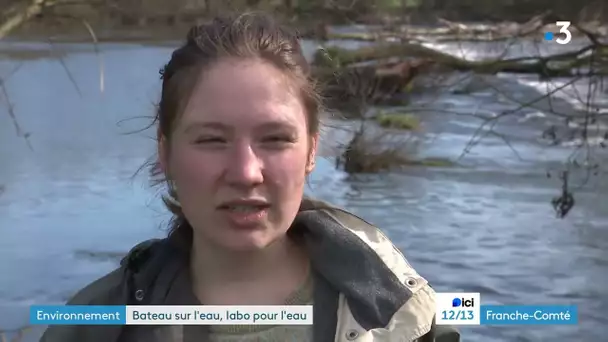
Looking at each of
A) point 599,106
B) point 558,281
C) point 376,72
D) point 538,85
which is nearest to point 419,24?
point 376,72

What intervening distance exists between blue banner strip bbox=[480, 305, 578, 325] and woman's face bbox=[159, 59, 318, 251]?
0.40 m

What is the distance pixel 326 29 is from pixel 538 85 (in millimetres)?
362

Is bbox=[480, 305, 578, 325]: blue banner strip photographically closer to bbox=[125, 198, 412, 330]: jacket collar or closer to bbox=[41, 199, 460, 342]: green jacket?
bbox=[41, 199, 460, 342]: green jacket

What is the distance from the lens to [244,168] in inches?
36.8

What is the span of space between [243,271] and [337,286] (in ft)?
0.44

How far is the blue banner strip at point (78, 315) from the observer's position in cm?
99

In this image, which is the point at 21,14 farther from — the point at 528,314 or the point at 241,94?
the point at 528,314

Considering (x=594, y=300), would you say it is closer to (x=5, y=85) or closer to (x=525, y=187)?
(x=525, y=187)

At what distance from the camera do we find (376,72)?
121 cm

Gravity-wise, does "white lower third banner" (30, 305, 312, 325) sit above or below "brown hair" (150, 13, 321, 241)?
below

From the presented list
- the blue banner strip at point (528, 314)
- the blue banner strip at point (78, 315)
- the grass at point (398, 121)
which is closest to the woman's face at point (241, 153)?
the blue banner strip at point (78, 315)

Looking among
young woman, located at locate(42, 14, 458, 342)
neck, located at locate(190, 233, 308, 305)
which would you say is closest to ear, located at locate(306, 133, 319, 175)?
young woman, located at locate(42, 14, 458, 342)

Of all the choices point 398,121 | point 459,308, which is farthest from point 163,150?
point 459,308

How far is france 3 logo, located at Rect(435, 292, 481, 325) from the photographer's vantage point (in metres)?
1.14
